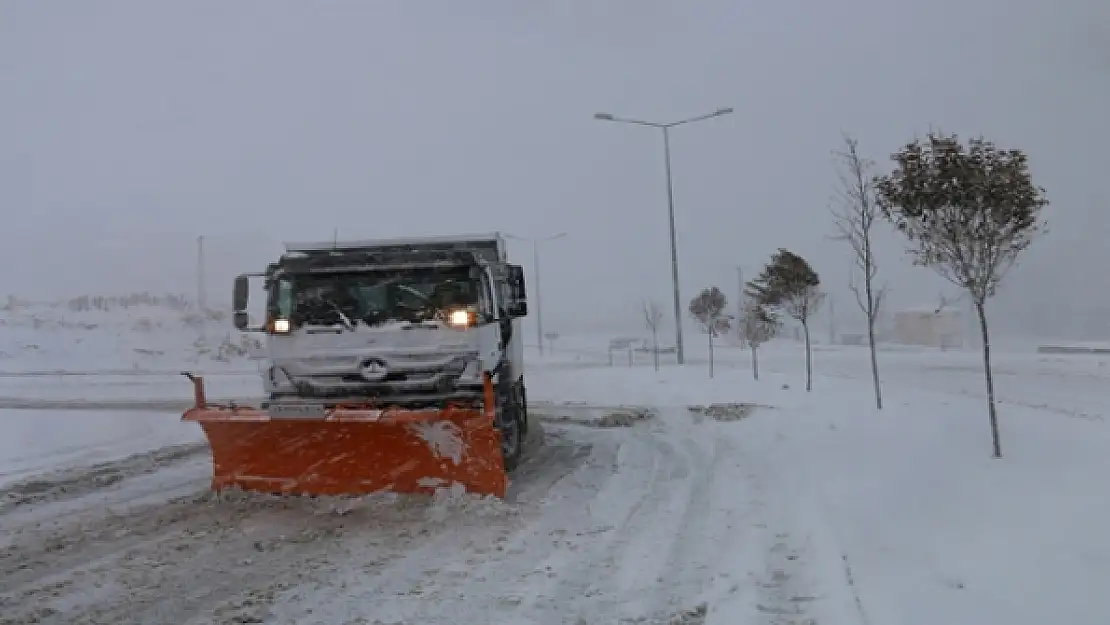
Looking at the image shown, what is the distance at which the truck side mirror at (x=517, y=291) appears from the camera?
11.0 metres

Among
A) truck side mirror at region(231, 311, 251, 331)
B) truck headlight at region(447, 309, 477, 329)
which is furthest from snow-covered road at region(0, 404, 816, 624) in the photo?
truck side mirror at region(231, 311, 251, 331)

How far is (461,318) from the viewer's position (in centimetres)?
852

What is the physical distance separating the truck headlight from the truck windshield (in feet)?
0.44

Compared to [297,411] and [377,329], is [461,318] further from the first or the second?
[297,411]

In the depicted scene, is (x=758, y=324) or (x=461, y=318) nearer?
(x=461, y=318)

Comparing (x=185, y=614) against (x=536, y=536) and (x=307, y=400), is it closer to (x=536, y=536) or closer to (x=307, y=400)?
(x=536, y=536)

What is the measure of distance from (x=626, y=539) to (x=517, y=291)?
16.7ft

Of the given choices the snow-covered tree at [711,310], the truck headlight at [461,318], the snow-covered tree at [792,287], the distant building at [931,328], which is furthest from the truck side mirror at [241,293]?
the distant building at [931,328]

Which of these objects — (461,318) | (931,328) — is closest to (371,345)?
(461,318)

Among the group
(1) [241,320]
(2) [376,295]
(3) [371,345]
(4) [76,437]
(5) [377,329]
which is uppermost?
(2) [376,295]

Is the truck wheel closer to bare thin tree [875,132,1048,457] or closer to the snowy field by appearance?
the snowy field

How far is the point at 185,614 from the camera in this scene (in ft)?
17.0

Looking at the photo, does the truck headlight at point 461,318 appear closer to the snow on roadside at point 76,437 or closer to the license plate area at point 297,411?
the license plate area at point 297,411

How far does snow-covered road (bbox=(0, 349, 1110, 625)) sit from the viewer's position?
5.12 metres
